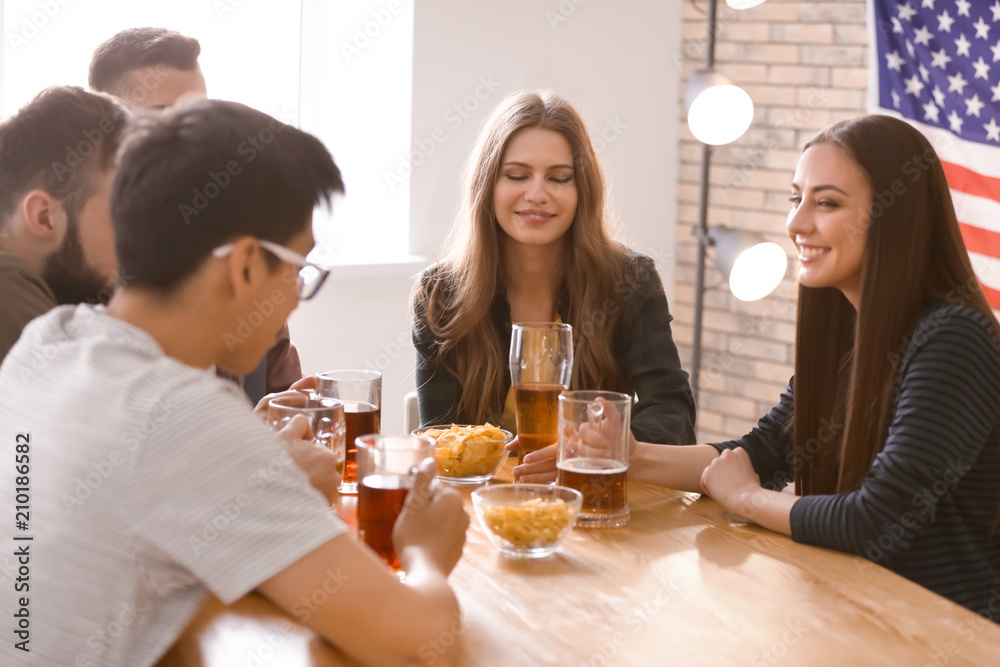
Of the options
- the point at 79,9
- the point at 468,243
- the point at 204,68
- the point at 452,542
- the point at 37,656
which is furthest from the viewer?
the point at 204,68

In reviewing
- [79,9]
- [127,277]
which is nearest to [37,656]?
[127,277]

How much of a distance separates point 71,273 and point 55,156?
0.21m

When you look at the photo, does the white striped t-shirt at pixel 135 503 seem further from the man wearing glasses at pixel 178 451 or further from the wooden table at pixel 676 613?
the wooden table at pixel 676 613

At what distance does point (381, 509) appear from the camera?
128cm

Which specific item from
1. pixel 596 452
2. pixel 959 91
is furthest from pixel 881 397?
pixel 959 91

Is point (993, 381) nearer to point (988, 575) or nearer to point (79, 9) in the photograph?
point (988, 575)

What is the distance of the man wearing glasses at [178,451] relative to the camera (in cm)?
98

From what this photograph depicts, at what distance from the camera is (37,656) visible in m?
1.05

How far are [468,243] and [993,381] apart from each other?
53.2 inches

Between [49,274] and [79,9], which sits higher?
[79,9]

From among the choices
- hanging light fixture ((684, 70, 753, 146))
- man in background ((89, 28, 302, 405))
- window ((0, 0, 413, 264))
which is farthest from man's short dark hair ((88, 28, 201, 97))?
hanging light fixture ((684, 70, 753, 146))

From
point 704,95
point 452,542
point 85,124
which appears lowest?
point 452,542

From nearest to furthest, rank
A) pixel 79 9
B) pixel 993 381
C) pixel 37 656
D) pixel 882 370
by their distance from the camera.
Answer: pixel 37 656 < pixel 993 381 < pixel 882 370 < pixel 79 9

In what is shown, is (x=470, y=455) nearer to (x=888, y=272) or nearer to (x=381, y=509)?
(x=381, y=509)
